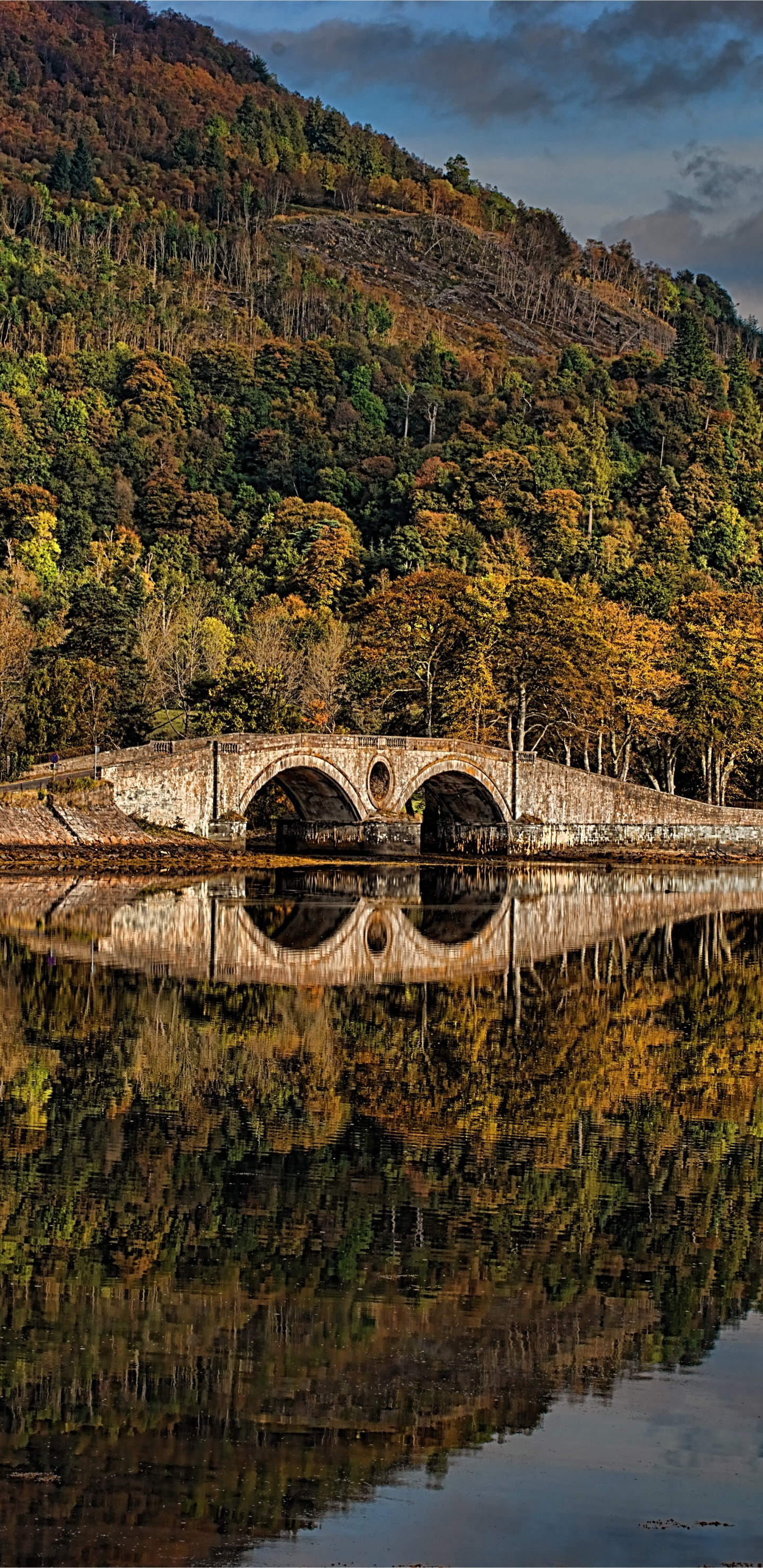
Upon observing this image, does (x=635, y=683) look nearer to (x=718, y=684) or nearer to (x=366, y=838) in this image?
(x=718, y=684)

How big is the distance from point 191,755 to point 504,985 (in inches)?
1047

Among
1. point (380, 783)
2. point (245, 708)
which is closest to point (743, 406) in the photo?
point (245, 708)

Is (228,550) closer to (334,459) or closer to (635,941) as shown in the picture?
(334,459)

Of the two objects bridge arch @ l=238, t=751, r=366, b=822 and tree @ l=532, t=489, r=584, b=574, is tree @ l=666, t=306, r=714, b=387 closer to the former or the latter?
tree @ l=532, t=489, r=584, b=574

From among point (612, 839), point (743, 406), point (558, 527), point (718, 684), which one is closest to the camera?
point (612, 839)

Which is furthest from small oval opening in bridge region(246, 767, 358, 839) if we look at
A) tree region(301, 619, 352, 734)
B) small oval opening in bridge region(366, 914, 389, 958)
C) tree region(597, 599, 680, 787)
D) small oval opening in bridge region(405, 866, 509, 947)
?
small oval opening in bridge region(366, 914, 389, 958)

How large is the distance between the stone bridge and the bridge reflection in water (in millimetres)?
4050

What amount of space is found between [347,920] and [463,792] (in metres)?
28.2

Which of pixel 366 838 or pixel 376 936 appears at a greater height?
pixel 366 838

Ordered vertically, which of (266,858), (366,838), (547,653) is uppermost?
(547,653)

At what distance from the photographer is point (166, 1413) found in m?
11.8

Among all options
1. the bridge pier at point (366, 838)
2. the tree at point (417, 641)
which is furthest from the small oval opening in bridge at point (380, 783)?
the tree at point (417, 641)

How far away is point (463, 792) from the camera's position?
70.4 metres

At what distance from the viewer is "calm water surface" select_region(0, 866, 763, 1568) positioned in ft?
35.2
